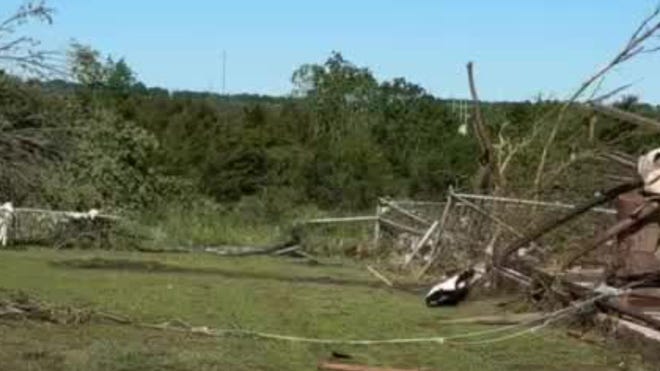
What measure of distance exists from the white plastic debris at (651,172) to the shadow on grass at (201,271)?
6.94 metres

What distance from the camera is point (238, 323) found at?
45.5ft

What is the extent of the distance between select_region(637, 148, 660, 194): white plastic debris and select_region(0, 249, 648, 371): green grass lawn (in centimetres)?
170

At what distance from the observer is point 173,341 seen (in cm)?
1226

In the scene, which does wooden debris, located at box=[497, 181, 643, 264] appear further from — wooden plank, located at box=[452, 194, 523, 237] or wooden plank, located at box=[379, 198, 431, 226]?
wooden plank, located at box=[379, 198, 431, 226]

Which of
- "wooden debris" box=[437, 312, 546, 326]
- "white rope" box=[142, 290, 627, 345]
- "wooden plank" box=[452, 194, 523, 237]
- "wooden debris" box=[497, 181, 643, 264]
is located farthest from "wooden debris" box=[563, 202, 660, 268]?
"wooden plank" box=[452, 194, 523, 237]

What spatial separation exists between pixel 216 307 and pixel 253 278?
16.7 feet

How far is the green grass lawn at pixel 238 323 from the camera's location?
444 inches

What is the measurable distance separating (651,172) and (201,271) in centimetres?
1021

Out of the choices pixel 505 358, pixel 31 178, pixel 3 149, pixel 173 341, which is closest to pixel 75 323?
pixel 173 341

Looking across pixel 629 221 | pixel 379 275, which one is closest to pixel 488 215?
pixel 379 275

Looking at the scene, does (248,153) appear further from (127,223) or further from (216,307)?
(216,307)

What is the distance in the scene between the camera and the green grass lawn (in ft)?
37.0

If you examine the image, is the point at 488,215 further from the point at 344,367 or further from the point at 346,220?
the point at 344,367

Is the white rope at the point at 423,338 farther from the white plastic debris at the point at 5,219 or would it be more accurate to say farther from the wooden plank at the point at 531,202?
the white plastic debris at the point at 5,219
